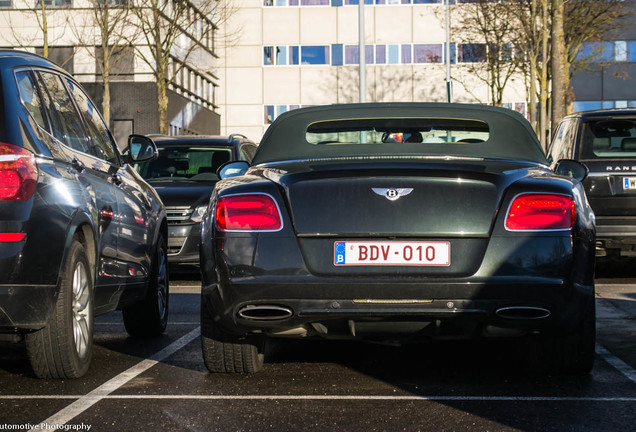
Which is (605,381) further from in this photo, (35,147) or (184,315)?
(184,315)

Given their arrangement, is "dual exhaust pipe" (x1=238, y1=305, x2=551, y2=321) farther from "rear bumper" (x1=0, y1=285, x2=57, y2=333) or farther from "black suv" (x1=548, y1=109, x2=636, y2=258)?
"black suv" (x1=548, y1=109, x2=636, y2=258)

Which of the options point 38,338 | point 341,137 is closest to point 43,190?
point 38,338

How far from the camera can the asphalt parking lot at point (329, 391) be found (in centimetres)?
489

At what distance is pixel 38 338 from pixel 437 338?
203cm

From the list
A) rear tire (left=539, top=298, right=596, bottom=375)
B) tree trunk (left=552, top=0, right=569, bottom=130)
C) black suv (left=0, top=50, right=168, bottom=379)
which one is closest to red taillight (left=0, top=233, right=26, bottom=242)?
black suv (left=0, top=50, right=168, bottom=379)

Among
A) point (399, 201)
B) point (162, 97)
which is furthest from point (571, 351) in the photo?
point (162, 97)

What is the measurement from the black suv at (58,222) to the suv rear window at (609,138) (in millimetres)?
6106

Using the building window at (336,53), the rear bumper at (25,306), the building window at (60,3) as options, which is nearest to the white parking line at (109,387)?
the rear bumper at (25,306)

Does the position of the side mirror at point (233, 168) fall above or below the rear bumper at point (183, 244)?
above

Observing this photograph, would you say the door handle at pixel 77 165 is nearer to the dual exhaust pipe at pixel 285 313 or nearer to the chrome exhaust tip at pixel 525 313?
the dual exhaust pipe at pixel 285 313

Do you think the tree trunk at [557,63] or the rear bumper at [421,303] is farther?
the tree trunk at [557,63]

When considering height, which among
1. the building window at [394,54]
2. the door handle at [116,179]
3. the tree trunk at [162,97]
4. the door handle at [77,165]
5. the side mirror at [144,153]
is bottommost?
the door handle at [116,179]

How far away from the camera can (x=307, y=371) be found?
634cm

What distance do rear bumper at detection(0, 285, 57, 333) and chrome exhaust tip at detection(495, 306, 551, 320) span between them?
7.25 ft
